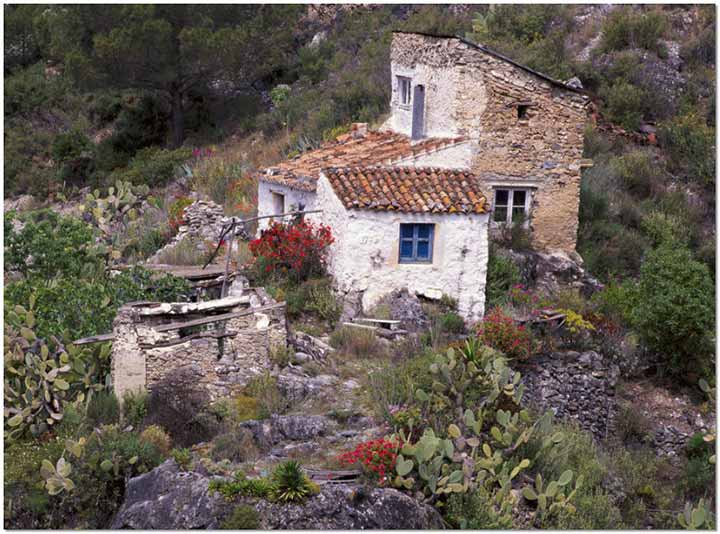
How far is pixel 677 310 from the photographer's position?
1905 centimetres

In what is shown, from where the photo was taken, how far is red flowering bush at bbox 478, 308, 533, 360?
58.3 ft

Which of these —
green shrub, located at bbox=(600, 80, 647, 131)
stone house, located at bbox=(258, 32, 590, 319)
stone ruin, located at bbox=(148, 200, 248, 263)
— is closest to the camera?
stone house, located at bbox=(258, 32, 590, 319)

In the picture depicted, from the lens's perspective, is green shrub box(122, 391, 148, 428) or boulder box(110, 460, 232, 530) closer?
boulder box(110, 460, 232, 530)

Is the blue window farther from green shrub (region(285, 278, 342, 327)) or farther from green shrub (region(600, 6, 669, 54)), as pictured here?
green shrub (region(600, 6, 669, 54))

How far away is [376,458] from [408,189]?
7.23 meters

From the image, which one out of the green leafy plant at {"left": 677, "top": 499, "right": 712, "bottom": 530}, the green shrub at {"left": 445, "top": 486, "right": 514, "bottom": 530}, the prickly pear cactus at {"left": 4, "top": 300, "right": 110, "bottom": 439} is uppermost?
the prickly pear cactus at {"left": 4, "top": 300, "right": 110, "bottom": 439}

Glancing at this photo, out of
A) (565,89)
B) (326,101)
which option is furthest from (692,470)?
(326,101)

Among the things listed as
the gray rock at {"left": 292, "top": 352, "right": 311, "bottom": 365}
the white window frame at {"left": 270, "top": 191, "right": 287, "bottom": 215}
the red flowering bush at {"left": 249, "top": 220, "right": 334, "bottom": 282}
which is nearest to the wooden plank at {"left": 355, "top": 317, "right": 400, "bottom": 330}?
the gray rock at {"left": 292, "top": 352, "right": 311, "bottom": 365}

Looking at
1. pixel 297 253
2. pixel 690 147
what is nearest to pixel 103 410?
pixel 297 253

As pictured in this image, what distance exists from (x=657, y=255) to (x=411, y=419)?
789cm

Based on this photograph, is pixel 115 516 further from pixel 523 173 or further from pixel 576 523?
pixel 523 173

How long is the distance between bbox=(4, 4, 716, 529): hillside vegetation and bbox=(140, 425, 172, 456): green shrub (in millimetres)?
30

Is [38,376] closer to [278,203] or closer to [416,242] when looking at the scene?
[416,242]

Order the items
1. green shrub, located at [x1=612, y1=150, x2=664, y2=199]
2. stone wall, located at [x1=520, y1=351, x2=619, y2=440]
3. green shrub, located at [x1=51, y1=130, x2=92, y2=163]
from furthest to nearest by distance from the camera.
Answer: green shrub, located at [x1=51, y1=130, x2=92, y2=163] < green shrub, located at [x1=612, y1=150, x2=664, y2=199] < stone wall, located at [x1=520, y1=351, x2=619, y2=440]
